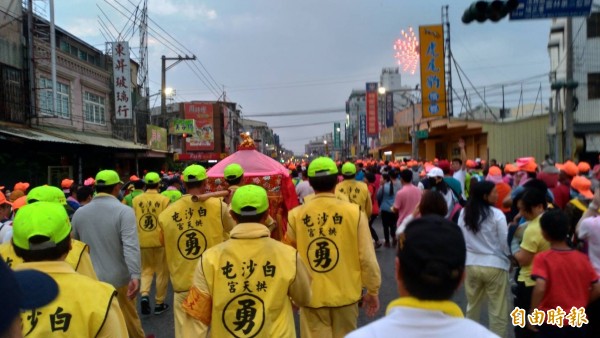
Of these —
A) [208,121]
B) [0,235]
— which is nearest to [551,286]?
[0,235]

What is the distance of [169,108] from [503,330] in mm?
52631

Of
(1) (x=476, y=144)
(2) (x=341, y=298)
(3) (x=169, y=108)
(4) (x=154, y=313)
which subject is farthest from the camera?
(3) (x=169, y=108)

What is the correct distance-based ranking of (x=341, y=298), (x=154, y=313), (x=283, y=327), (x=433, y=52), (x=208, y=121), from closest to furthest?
(x=283, y=327) < (x=341, y=298) < (x=154, y=313) < (x=433, y=52) < (x=208, y=121)

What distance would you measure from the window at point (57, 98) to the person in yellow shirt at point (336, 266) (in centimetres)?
1664

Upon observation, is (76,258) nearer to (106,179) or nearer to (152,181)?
(106,179)

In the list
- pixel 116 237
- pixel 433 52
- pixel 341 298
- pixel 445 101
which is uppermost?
pixel 433 52

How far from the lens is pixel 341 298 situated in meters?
3.88

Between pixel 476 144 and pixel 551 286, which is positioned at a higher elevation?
pixel 476 144

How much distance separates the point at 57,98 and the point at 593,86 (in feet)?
78.1

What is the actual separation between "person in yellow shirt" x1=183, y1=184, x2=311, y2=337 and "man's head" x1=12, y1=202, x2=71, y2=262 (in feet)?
2.92

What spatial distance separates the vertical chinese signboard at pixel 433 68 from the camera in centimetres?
2423

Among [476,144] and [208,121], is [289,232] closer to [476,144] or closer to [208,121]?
[476,144]

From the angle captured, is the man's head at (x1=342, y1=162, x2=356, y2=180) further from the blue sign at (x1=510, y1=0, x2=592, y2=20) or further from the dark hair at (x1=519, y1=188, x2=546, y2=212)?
the blue sign at (x1=510, y1=0, x2=592, y2=20)

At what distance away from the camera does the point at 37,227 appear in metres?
2.29
